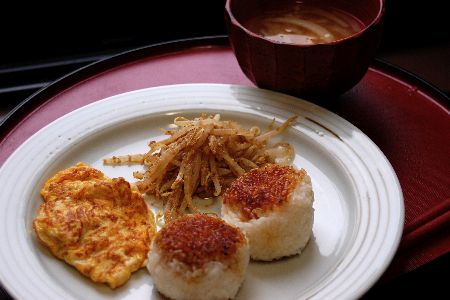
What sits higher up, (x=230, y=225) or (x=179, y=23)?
(x=230, y=225)

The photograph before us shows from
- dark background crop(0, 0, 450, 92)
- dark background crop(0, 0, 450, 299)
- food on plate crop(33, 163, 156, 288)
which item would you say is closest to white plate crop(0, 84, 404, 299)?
food on plate crop(33, 163, 156, 288)

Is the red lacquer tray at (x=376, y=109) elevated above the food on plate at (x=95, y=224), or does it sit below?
below

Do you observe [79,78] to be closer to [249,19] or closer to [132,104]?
[132,104]

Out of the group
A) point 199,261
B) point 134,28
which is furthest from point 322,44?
point 134,28

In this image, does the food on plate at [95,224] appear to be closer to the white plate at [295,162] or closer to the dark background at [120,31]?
the white plate at [295,162]

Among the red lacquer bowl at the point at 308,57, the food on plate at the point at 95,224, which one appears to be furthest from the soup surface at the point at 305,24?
the food on plate at the point at 95,224

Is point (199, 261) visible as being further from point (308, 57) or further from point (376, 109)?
point (376, 109)

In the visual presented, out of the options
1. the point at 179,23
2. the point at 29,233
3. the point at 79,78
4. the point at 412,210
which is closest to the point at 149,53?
the point at 79,78
